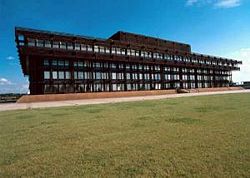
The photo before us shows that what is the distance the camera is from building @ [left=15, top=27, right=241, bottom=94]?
125 feet

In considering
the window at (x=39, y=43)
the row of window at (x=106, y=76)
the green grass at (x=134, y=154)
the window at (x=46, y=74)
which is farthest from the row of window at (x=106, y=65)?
the green grass at (x=134, y=154)

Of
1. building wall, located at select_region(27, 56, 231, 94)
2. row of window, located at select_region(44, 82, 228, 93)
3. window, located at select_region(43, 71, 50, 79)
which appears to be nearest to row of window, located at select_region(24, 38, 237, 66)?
building wall, located at select_region(27, 56, 231, 94)

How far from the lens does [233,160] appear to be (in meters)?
4.00

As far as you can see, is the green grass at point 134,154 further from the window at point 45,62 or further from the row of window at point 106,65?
the row of window at point 106,65

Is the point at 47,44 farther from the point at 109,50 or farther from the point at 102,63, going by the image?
the point at 109,50

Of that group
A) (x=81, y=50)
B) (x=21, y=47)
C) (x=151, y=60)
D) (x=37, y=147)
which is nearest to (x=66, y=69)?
(x=81, y=50)

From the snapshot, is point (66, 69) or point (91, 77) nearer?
point (66, 69)

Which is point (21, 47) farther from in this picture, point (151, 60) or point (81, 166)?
point (81, 166)

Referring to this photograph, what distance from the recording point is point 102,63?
47.1 metres

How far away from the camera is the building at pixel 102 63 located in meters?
38.1

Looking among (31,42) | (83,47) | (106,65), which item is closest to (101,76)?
(106,65)

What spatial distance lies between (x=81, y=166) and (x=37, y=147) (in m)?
2.23

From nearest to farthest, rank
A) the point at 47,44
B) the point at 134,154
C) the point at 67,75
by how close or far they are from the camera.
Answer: the point at 134,154
the point at 47,44
the point at 67,75

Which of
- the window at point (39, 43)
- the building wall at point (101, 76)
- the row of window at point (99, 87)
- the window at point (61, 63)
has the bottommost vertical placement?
the row of window at point (99, 87)
